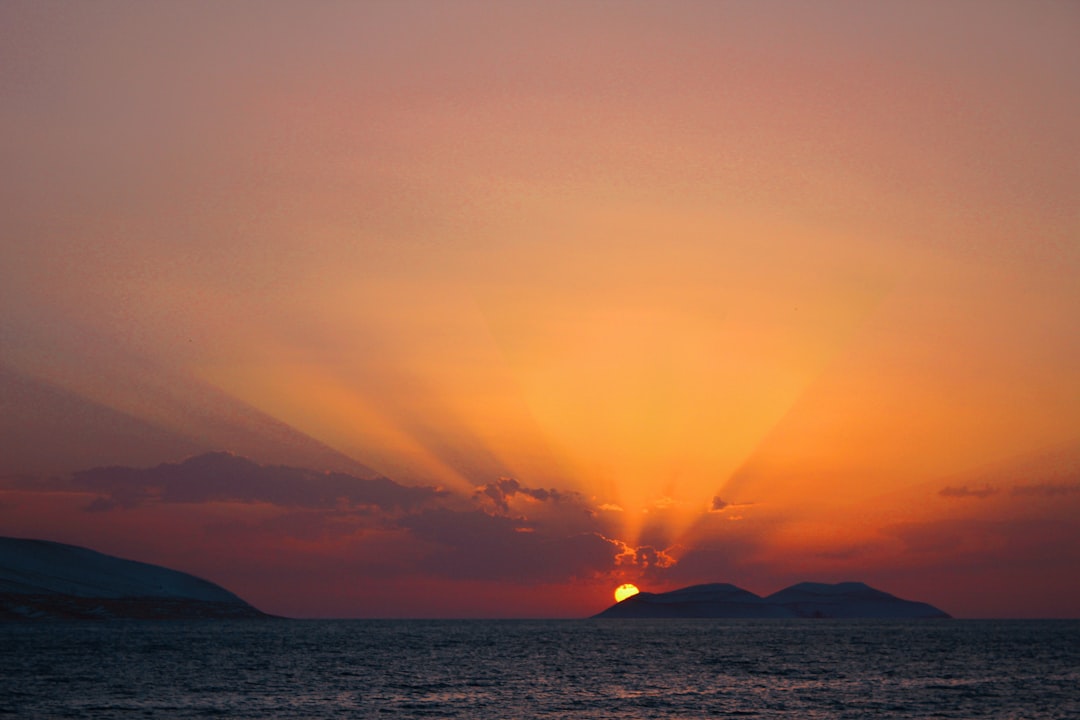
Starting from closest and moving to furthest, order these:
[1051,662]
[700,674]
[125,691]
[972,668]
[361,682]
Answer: [125,691] → [361,682] → [700,674] → [972,668] → [1051,662]

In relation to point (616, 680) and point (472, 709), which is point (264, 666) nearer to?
point (616, 680)

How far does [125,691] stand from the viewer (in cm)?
9500

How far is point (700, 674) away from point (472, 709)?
1829 inches

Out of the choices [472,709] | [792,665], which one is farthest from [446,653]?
[472,709]

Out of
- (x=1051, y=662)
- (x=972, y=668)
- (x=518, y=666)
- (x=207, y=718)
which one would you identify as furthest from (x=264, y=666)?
(x=1051, y=662)

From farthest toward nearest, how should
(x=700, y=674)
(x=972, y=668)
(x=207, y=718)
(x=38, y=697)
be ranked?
(x=972, y=668) < (x=700, y=674) < (x=38, y=697) < (x=207, y=718)

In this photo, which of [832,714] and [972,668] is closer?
[832,714]

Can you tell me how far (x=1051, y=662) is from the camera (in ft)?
476

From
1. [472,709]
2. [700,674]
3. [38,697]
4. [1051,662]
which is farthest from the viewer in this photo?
[1051,662]

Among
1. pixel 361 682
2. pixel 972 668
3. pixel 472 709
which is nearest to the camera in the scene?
pixel 472 709

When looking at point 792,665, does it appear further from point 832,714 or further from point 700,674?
point 832,714

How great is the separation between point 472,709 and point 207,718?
65.0ft

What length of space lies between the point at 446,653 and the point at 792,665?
62541 mm

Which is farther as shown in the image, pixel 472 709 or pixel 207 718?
pixel 472 709
